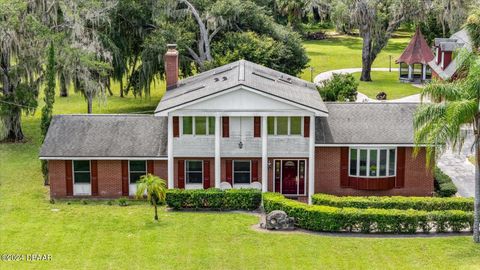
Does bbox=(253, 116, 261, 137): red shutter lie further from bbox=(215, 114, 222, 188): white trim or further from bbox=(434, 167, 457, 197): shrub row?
bbox=(434, 167, 457, 197): shrub row

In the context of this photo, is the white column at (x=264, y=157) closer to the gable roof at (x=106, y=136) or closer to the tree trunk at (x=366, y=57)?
the gable roof at (x=106, y=136)

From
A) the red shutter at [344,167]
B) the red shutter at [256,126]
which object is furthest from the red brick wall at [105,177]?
the red shutter at [344,167]

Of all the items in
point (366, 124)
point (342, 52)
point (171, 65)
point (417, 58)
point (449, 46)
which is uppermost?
point (171, 65)

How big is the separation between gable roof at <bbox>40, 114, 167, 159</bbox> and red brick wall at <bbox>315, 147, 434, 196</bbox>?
7843 millimetres

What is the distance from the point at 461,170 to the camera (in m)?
46.8

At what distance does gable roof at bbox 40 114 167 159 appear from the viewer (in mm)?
41938

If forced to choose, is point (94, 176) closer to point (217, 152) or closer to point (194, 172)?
point (194, 172)

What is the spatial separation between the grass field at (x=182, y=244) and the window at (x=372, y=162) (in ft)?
22.7

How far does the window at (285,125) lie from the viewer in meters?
41.7

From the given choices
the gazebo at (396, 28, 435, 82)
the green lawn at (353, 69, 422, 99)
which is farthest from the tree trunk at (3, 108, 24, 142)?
the gazebo at (396, 28, 435, 82)

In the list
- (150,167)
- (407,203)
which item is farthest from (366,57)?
(407,203)

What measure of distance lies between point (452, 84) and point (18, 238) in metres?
18.6

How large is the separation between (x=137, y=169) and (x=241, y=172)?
523 centimetres

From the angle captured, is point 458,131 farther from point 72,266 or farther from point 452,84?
point 72,266
